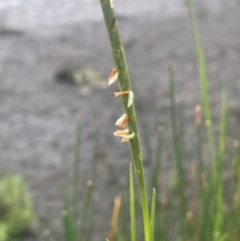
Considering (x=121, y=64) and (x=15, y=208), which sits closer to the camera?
(x=121, y=64)

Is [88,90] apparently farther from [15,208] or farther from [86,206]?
[86,206]

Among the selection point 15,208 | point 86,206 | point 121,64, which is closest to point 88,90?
point 15,208

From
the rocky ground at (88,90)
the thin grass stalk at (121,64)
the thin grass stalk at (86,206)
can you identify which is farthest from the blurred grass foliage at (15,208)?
the thin grass stalk at (121,64)

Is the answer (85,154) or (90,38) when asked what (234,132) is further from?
(90,38)

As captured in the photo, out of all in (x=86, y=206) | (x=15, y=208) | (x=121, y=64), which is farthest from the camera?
(x=15, y=208)

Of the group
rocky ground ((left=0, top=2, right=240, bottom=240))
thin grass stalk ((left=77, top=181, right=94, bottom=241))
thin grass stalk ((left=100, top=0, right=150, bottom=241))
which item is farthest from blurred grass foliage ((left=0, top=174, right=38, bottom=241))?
thin grass stalk ((left=100, top=0, right=150, bottom=241))

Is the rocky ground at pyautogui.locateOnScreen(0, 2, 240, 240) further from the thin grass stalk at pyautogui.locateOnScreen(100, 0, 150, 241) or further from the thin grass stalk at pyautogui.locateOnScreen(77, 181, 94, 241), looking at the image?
the thin grass stalk at pyautogui.locateOnScreen(100, 0, 150, 241)

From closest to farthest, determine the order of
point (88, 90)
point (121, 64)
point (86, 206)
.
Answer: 1. point (121, 64)
2. point (86, 206)
3. point (88, 90)
